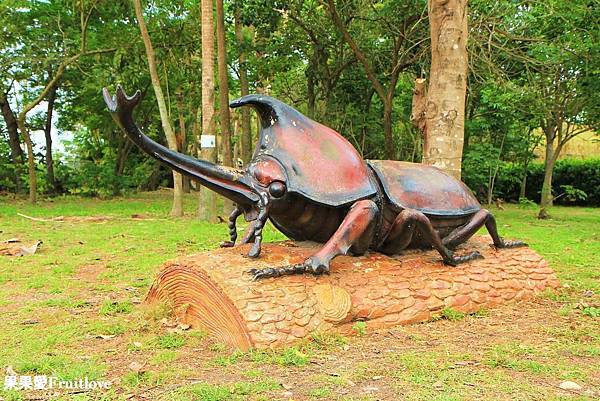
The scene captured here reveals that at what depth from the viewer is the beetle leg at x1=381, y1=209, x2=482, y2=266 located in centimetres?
385

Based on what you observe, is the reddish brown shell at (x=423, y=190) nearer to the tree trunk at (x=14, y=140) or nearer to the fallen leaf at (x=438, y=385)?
the fallen leaf at (x=438, y=385)

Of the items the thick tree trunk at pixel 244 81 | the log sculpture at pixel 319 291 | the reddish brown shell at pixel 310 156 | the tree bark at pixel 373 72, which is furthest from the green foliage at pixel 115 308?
the tree bark at pixel 373 72

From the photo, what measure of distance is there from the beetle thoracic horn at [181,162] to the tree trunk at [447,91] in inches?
120

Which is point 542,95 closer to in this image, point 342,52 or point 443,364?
point 342,52

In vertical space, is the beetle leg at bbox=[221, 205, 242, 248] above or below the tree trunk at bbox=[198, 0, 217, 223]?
below

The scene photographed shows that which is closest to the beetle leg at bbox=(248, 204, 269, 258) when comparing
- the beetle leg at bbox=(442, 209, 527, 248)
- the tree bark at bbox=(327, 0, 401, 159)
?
the beetle leg at bbox=(442, 209, 527, 248)

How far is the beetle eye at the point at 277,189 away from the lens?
11.7 ft

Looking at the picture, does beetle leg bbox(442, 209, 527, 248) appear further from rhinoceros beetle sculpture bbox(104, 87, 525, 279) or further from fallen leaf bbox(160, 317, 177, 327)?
fallen leaf bbox(160, 317, 177, 327)

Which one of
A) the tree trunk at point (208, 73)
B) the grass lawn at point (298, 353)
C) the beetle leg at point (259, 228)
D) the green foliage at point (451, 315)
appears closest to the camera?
the grass lawn at point (298, 353)

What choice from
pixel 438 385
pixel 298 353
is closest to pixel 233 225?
pixel 298 353

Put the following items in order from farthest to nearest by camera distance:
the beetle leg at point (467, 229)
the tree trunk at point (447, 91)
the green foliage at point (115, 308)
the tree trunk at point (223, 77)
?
the tree trunk at point (223, 77) < the tree trunk at point (447, 91) < the beetle leg at point (467, 229) < the green foliage at point (115, 308)

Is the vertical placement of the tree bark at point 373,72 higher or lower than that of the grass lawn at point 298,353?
higher

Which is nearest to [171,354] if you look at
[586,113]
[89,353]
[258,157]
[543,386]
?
[89,353]

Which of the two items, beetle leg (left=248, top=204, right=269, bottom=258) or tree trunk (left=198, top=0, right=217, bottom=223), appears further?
tree trunk (left=198, top=0, right=217, bottom=223)
